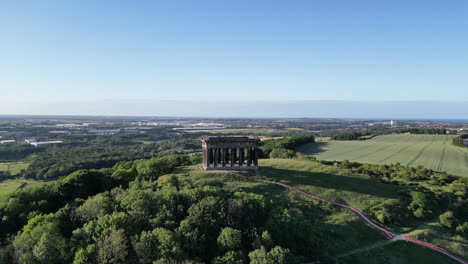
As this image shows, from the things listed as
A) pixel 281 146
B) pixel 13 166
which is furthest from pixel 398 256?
pixel 13 166

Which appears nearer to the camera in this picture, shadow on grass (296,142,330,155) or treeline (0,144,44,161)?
shadow on grass (296,142,330,155)

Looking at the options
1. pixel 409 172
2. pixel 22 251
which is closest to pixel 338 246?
pixel 22 251

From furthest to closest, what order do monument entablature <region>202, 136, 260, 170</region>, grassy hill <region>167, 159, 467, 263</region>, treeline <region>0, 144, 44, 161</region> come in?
treeline <region>0, 144, 44, 161</region>, monument entablature <region>202, 136, 260, 170</region>, grassy hill <region>167, 159, 467, 263</region>

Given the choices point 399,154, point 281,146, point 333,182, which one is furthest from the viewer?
point 281,146

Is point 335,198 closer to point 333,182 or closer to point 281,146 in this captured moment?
point 333,182

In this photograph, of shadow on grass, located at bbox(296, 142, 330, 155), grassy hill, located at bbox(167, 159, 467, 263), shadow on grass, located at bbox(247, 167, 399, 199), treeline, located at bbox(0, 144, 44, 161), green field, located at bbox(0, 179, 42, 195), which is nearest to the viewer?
grassy hill, located at bbox(167, 159, 467, 263)

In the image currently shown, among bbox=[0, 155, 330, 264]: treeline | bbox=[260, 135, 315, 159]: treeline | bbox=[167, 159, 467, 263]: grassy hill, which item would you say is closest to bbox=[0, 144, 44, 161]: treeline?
bbox=[0, 155, 330, 264]: treeline

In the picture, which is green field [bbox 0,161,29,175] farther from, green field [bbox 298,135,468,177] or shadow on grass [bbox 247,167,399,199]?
green field [bbox 298,135,468,177]

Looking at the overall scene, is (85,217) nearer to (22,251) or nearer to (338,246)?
(22,251)
